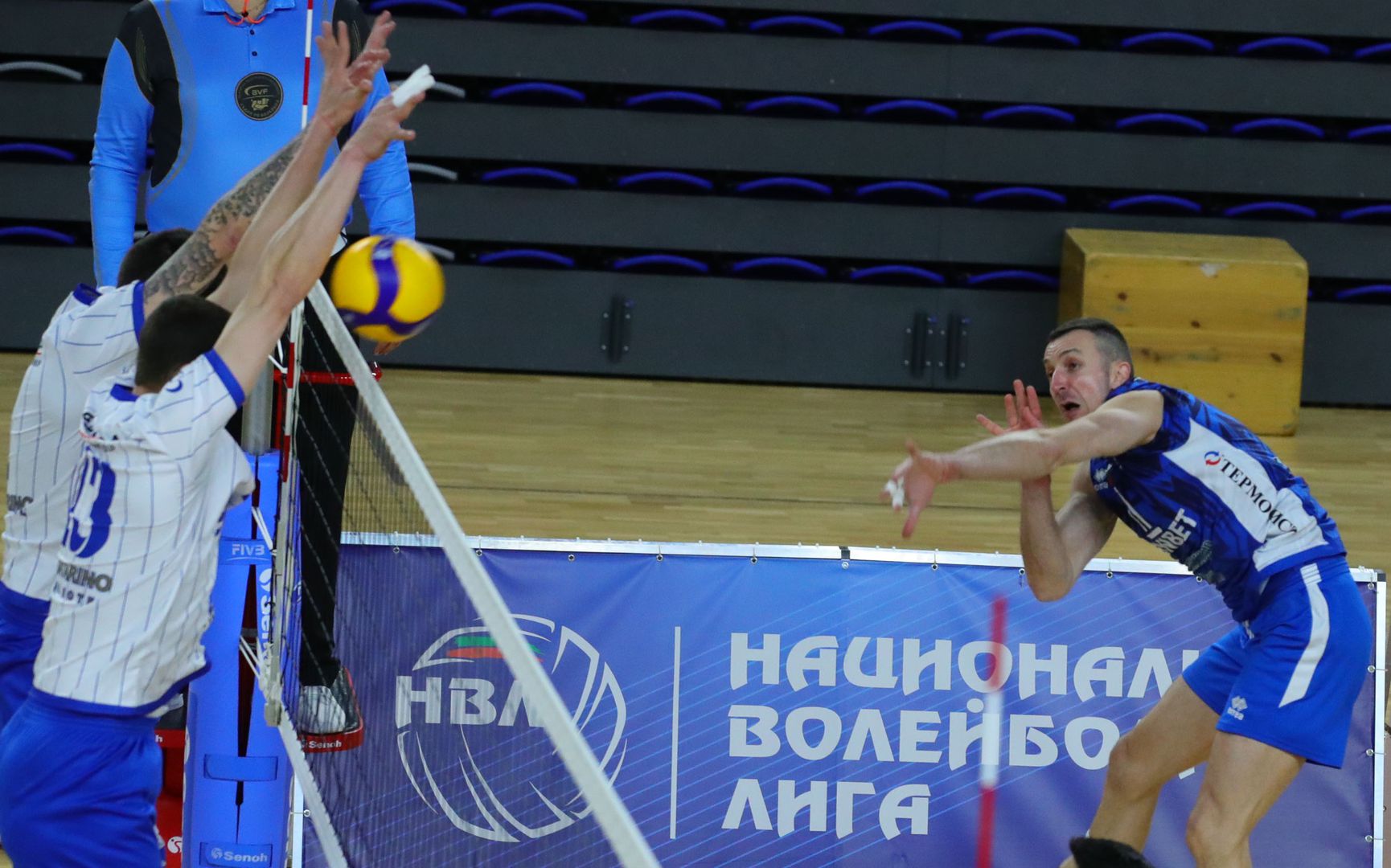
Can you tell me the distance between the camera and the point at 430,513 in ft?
9.11

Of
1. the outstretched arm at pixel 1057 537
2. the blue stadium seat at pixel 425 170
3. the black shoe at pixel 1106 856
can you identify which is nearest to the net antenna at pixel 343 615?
the black shoe at pixel 1106 856

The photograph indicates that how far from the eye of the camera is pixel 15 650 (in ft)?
11.7

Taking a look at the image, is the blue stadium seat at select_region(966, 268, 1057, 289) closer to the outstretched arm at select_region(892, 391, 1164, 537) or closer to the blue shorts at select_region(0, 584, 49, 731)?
the outstretched arm at select_region(892, 391, 1164, 537)

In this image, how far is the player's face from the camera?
4020 millimetres

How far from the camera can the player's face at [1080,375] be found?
402cm

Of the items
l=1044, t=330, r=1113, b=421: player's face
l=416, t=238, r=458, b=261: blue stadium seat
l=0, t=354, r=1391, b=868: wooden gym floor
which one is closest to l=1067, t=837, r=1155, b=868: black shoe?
l=1044, t=330, r=1113, b=421: player's face

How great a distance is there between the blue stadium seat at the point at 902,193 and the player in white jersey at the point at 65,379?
6.93 metres

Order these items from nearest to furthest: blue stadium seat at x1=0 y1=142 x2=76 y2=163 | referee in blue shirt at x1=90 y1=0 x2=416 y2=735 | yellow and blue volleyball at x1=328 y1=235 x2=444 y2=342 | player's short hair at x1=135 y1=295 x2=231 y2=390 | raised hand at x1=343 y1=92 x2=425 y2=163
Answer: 1. raised hand at x1=343 y1=92 x2=425 y2=163
2. player's short hair at x1=135 y1=295 x2=231 y2=390
3. yellow and blue volleyball at x1=328 y1=235 x2=444 y2=342
4. referee in blue shirt at x1=90 y1=0 x2=416 y2=735
5. blue stadium seat at x1=0 y1=142 x2=76 y2=163

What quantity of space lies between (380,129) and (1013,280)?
7753 millimetres

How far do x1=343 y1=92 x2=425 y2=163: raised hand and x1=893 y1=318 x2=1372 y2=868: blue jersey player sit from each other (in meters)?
1.35

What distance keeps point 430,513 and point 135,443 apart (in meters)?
0.61

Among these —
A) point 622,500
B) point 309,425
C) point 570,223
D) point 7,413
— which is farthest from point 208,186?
point 570,223

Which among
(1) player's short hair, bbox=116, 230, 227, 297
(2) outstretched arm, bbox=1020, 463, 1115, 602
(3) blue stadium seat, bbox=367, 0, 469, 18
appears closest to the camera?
(1) player's short hair, bbox=116, 230, 227, 297

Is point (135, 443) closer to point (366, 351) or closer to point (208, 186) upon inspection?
point (208, 186)
